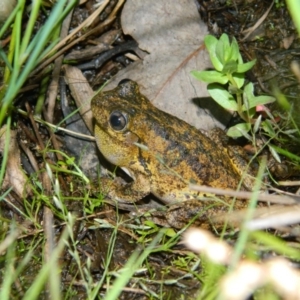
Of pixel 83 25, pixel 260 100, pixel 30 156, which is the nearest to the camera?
pixel 260 100

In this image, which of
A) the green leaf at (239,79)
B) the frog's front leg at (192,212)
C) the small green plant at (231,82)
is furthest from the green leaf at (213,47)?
the frog's front leg at (192,212)

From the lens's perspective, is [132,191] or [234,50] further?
[132,191]

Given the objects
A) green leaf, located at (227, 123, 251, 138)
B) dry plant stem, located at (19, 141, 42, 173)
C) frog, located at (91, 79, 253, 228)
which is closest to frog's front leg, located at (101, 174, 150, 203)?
frog, located at (91, 79, 253, 228)

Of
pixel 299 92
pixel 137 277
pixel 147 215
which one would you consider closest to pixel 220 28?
pixel 299 92

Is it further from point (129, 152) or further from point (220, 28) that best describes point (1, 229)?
point (220, 28)

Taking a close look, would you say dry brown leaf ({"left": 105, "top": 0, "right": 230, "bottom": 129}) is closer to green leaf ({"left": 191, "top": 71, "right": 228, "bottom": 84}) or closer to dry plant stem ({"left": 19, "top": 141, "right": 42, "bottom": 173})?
green leaf ({"left": 191, "top": 71, "right": 228, "bottom": 84})

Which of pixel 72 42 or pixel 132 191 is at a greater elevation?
pixel 72 42

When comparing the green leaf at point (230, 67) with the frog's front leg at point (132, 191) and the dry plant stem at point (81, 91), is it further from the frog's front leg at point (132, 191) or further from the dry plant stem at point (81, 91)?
the dry plant stem at point (81, 91)

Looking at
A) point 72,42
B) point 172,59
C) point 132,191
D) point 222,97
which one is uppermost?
point 72,42

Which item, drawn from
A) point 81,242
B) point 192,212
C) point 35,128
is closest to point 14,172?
point 35,128

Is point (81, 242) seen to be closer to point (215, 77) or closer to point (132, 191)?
point (132, 191)
